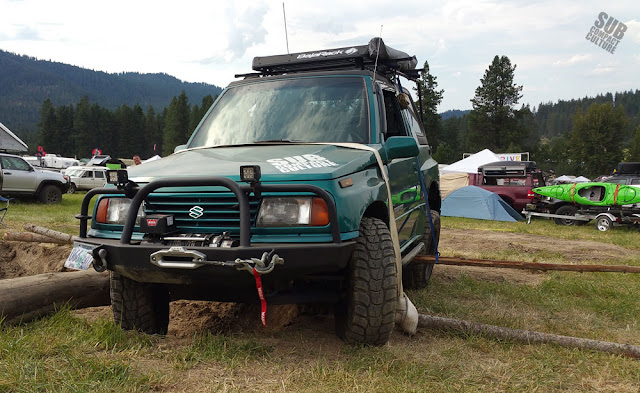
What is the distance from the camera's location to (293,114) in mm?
4336

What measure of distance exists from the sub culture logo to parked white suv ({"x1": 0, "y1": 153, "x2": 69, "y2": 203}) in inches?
627

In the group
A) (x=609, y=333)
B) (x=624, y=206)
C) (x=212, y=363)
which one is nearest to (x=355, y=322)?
(x=212, y=363)

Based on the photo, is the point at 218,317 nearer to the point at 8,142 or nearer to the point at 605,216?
the point at 605,216

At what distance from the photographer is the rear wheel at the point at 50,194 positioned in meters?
17.6

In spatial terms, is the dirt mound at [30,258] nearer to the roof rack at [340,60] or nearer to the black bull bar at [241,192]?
the roof rack at [340,60]

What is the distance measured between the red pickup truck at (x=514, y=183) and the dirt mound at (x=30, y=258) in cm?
1625

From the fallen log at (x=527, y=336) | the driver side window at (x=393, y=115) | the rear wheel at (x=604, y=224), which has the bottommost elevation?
the rear wheel at (x=604, y=224)

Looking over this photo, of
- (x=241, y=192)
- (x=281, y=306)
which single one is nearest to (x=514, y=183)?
(x=281, y=306)

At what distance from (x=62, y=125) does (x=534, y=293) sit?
119734 millimetres

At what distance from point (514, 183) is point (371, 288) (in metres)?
18.4

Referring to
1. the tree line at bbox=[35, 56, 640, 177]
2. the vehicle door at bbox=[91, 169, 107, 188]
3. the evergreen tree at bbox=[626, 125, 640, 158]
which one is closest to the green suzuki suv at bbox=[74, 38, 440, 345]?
the vehicle door at bbox=[91, 169, 107, 188]

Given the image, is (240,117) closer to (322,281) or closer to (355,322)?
(322,281)

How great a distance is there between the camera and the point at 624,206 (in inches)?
602

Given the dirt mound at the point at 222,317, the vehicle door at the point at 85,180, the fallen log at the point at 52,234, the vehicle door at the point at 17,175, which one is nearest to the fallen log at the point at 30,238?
the fallen log at the point at 52,234
